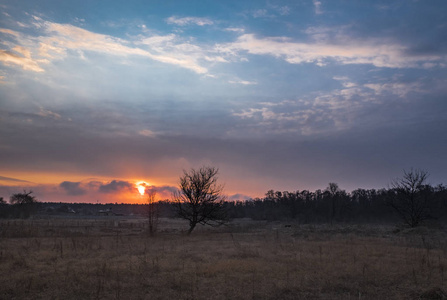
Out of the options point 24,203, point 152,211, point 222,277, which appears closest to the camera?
point 222,277

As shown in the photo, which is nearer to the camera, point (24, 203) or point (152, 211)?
point (152, 211)

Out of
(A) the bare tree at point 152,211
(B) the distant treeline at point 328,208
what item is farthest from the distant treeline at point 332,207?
(A) the bare tree at point 152,211

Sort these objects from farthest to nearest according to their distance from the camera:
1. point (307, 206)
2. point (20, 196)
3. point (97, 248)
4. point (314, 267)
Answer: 1. point (307, 206)
2. point (20, 196)
3. point (97, 248)
4. point (314, 267)

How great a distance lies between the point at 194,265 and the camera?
537 inches

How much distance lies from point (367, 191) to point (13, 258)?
427 feet

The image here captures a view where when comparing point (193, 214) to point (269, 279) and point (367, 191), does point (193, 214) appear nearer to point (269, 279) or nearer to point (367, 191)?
point (269, 279)

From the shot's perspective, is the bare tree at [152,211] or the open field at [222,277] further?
the bare tree at [152,211]

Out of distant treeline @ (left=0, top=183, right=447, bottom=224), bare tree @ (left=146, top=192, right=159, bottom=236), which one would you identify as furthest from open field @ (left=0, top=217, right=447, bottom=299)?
distant treeline @ (left=0, top=183, right=447, bottom=224)

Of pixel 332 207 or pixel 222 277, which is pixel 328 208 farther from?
pixel 222 277

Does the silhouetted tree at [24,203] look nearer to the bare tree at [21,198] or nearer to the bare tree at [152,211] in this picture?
the bare tree at [21,198]

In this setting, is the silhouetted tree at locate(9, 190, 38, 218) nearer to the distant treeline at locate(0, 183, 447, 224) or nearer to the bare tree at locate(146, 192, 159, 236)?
the distant treeline at locate(0, 183, 447, 224)

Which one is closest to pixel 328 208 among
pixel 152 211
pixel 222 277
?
pixel 152 211

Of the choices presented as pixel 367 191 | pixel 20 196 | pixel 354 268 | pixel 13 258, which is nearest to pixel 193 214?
pixel 13 258

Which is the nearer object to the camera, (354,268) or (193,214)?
(354,268)
